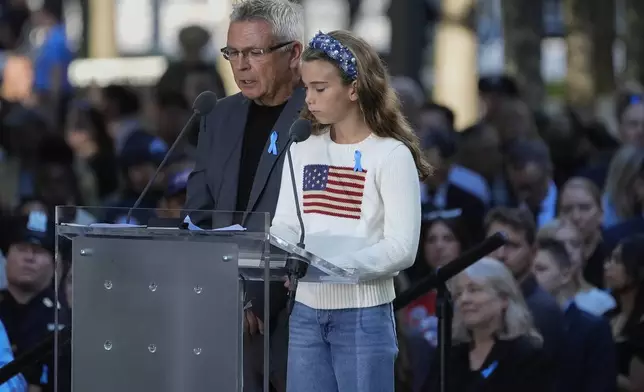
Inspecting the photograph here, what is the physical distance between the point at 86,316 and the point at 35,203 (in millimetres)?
4517

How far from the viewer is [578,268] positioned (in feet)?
29.8

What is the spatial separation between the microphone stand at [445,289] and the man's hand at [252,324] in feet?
5.71

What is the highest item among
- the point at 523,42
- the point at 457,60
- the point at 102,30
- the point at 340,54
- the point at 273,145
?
the point at 102,30

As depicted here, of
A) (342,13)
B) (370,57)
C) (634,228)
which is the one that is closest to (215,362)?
(370,57)

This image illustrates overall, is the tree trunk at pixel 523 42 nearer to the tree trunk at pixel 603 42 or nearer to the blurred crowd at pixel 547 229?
the tree trunk at pixel 603 42

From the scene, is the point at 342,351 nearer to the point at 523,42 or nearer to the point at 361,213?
the point at 361,213

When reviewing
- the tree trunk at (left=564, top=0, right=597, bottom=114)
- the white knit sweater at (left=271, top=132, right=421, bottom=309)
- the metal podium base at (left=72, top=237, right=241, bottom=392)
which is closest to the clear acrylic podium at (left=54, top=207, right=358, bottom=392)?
the metal podium base at (left=72, top=237, right=241, bottom=392)

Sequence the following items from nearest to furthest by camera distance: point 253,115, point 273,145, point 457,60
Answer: point 273,145, point 253,115, point 457,60

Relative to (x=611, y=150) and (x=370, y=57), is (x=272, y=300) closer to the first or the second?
(x=370, y=57)

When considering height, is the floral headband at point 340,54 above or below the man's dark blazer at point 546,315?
above

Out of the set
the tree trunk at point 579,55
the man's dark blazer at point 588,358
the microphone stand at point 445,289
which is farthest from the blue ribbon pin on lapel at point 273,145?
the tree trunk at point 579,55

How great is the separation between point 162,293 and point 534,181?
567cm

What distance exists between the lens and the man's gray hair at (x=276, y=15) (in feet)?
20.1

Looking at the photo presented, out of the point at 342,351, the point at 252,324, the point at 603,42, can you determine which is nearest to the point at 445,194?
the point at 342,351
